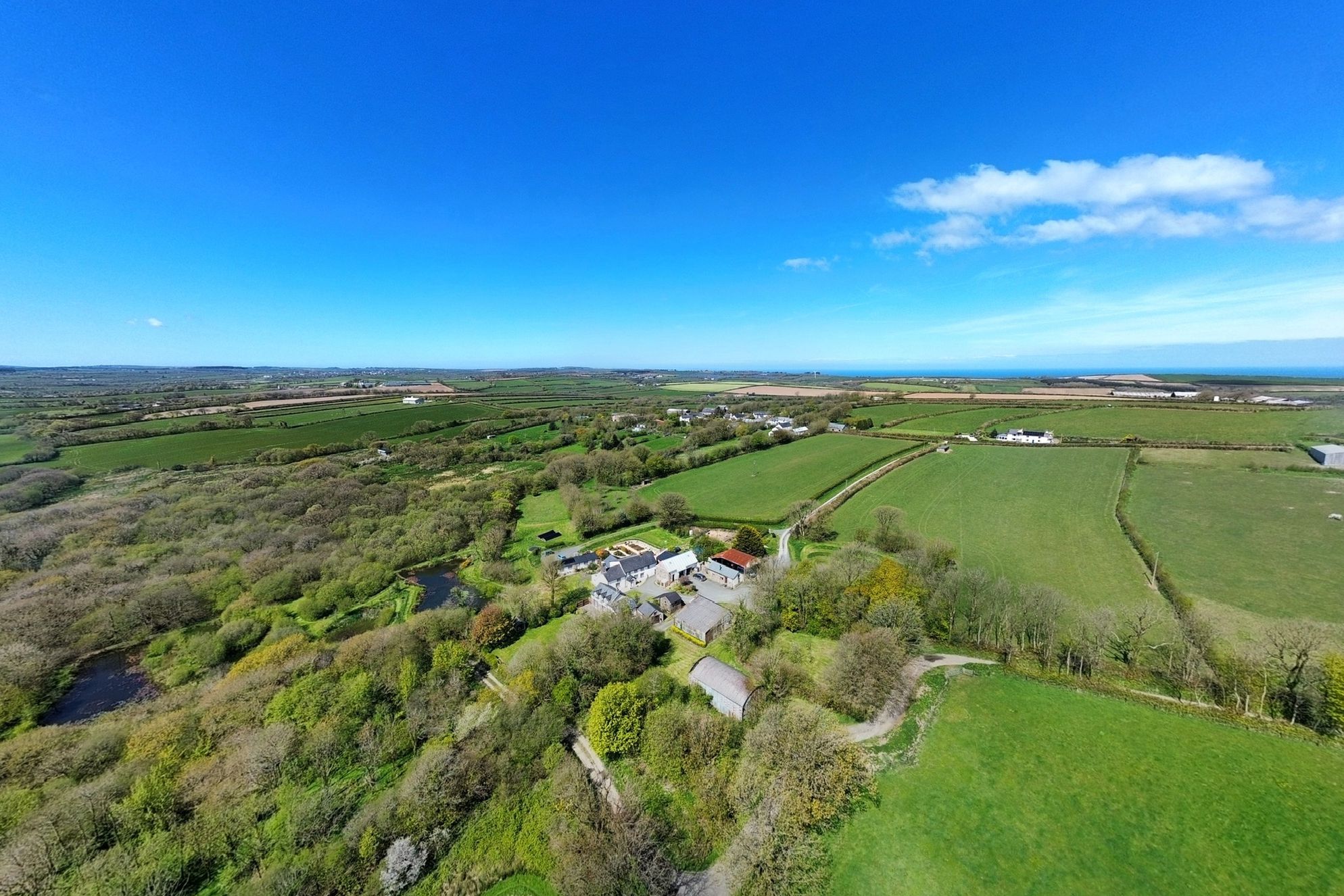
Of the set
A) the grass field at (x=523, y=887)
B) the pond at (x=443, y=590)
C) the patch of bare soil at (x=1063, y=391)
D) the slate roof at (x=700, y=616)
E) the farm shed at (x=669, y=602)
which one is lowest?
the grass field at (x=523, y=887)

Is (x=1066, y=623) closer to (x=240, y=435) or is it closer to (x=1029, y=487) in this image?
(x=1029, y=487)

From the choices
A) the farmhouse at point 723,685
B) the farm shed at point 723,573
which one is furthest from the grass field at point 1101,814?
the farm shed at point 723,573

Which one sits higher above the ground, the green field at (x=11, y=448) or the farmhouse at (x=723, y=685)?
the green field at (x=11, y=448)

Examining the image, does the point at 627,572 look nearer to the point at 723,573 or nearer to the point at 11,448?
the point at 723,573

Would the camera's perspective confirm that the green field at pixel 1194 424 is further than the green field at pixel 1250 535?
Yes

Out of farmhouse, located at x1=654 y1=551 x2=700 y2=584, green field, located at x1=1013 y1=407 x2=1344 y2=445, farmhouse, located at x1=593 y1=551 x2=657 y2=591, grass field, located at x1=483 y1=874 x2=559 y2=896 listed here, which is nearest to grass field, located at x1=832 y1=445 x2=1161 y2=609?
green field, located at x1=1013 y1=407 x2=1344 y2=445

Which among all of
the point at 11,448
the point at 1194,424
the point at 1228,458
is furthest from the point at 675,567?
the point at 11,448

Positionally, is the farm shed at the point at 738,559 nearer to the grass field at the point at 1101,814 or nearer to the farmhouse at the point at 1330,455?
the grass field at the point at 1101,814
